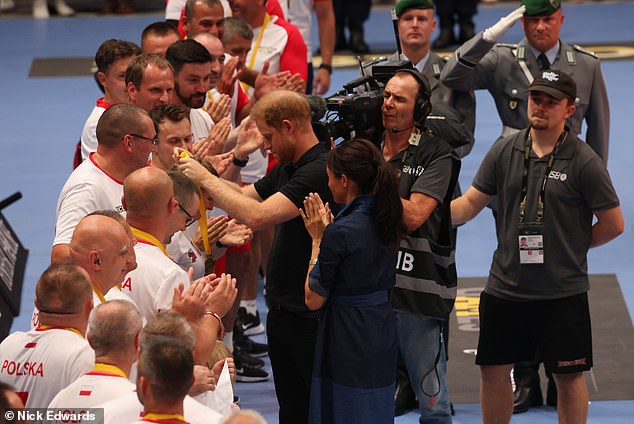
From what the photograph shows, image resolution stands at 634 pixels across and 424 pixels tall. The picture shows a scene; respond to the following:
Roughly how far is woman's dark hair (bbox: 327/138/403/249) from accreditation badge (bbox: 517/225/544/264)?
1066 millimetres

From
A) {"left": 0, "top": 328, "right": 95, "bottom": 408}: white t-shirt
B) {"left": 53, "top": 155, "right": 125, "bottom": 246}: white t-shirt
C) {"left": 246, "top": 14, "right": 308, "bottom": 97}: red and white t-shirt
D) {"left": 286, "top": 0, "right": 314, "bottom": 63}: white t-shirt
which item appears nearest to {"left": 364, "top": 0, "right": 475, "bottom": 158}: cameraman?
{"left": 246, "top": 14, "right": 308, "bottom": 97}: red and white t-shirt

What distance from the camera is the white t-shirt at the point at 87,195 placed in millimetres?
5578

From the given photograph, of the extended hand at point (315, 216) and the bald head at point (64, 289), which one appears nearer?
the bald head at point (64, 289)

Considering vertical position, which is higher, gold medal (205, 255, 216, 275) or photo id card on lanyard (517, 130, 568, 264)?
photo id card on lanyard (517, 130, 568, 264)

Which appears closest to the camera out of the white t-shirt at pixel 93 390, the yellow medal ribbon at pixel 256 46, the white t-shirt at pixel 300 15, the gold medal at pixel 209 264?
the white t-shirt at pixel 93 390

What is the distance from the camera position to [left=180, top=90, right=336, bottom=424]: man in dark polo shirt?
5.64m

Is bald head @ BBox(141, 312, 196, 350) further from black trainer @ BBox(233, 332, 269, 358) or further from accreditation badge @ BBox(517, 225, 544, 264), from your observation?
black trainer @ BBox(233, 332, 269, 358)

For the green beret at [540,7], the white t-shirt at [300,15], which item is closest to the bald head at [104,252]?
the green beret at [540,7]

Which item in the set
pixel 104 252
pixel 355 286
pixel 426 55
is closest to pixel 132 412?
pixel 104 252

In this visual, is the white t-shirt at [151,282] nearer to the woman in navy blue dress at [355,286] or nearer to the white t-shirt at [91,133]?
the woman in navy blue dress at [355,286]

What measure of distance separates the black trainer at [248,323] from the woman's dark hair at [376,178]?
3.03 m

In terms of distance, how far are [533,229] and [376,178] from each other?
3.92ft

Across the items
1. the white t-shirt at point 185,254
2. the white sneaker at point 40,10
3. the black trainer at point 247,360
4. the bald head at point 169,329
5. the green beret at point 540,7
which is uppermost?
the green beret at point 540,7

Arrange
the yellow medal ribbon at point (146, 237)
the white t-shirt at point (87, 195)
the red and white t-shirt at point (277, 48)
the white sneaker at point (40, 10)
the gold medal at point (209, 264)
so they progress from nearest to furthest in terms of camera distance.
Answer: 1. the yellow medal ribbon at point (146, 237)
2. the white t-shirt at point (87, 195)
3. the gold medal at point (209, 264)
4. the red and white t-shirt at point (277, 48)
5. the white sneaker at point (40, 10)
